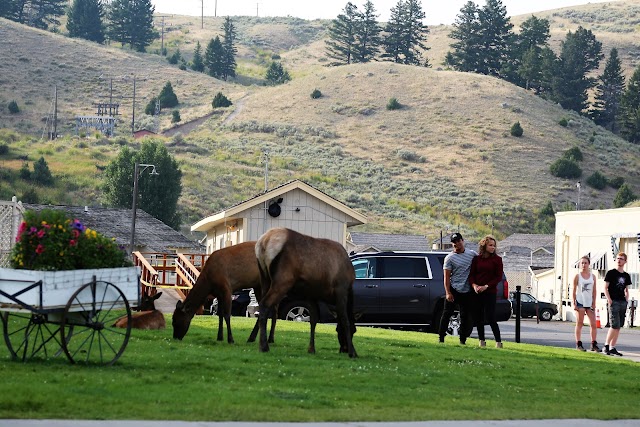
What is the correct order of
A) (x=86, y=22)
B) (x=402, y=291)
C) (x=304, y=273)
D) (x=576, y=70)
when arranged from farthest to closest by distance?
(x=86, y=22)
(x=576, y=70)
(x=402, y=291)
(x=304, y=273)

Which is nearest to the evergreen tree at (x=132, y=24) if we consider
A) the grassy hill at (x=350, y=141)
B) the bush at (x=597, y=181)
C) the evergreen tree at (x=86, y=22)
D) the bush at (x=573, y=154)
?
the evergreen tree at (x=86, y=22)

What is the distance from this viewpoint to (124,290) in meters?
13.5

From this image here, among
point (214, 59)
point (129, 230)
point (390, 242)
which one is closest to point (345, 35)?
point (214, 59)

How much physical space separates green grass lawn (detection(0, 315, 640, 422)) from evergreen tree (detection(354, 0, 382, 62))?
15544 cm

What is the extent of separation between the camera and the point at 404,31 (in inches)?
6806

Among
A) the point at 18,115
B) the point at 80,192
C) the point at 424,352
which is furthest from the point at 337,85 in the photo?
the point at 424,352

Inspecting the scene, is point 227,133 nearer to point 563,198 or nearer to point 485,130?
point 485,130

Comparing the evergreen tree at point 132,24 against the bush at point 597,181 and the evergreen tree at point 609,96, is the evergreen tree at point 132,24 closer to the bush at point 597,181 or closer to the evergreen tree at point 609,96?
the evergreen tree at point 609,96

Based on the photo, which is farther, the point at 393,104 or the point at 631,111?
the point at 631,111

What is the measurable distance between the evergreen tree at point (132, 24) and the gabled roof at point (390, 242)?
4455 inches

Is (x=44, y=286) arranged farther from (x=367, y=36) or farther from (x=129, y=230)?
(x=367, y=36)

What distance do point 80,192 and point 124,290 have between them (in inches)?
3318

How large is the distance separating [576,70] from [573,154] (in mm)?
38630

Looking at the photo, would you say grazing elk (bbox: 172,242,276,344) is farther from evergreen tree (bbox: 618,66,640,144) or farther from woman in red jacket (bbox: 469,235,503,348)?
evergreen tree (bbox: 618,66,640,144)
